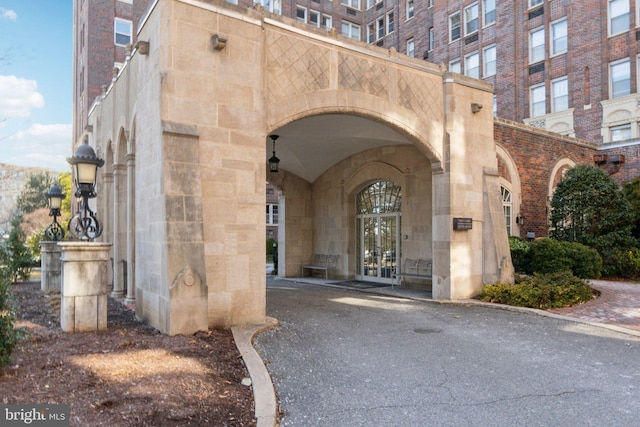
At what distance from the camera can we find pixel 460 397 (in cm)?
430

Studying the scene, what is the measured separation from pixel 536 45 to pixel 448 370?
22450 mm

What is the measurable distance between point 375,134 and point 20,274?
1204cm

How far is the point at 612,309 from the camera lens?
8.80 m

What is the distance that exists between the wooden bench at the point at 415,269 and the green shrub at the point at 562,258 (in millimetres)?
3341

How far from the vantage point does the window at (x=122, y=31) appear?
2636 cm

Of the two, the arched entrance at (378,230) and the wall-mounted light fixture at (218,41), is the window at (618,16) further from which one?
the wall-mounted light fixture at (218,41)

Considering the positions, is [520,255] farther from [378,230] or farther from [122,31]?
[122,31]

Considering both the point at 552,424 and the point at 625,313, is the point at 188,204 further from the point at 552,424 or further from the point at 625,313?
the point at 625,313

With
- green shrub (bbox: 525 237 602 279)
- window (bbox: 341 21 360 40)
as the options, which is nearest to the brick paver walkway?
green shrub (bbox: 525 237 602 279)

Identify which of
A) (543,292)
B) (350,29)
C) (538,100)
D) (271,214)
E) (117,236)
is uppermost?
(350,29)

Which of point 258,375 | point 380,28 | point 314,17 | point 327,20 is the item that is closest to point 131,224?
point 258,375

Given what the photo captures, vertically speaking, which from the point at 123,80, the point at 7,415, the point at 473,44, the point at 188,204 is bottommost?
the point at 7,415

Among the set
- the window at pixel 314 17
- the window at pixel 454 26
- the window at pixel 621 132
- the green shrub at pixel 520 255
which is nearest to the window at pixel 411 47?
the window at pixel 454 26

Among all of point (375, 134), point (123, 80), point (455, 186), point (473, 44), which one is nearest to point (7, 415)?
point (123, 80)
